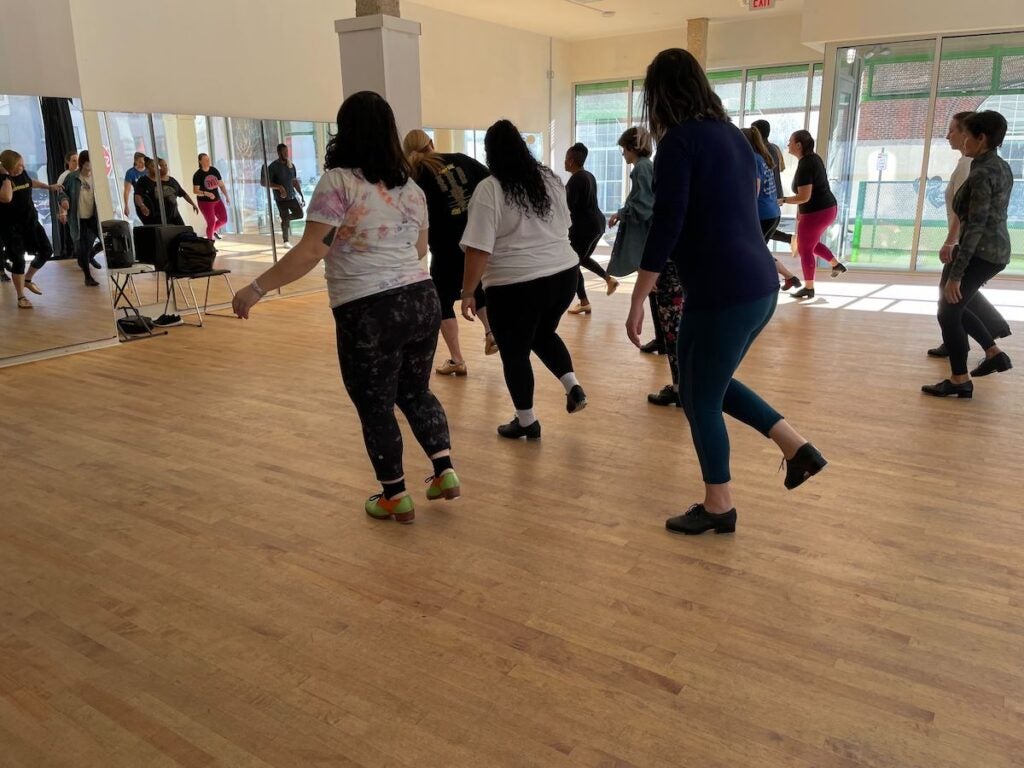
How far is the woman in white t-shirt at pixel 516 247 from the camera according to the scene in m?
3.33

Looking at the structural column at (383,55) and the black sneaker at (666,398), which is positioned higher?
the structural column at (383,55)

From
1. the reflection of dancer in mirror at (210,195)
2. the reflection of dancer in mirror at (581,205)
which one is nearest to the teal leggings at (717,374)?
the reflection of dancer in mirror at (581,205)

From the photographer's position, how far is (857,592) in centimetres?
245

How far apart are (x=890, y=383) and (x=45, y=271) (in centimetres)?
597

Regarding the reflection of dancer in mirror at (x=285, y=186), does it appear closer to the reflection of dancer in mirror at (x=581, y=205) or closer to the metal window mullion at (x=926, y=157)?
the reflection of dancer in mirror at (x=581, y=205)

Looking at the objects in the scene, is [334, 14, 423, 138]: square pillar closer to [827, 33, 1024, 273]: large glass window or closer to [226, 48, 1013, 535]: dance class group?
[226, 48, 1013, 535]: dance class group

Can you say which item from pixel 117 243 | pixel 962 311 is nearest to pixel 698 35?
pixel 962 311

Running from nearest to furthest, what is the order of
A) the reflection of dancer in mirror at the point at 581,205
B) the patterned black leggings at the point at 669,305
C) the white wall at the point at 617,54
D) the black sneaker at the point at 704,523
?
the black sneaker at the point at 704,523 < the patterned black leggings at the point at 669,305 < the reflection of dancer in mirror at the point at 581,205 < the white wall at the point at 617,54

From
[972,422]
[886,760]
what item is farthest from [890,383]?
[886,760]

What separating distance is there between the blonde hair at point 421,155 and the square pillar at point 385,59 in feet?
6.10

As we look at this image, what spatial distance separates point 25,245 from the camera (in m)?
5.80

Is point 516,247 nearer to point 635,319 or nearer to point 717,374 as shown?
point 635,319

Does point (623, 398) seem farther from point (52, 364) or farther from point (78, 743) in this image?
point (52, 364)

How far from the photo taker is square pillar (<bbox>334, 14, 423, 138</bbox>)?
595 cm
